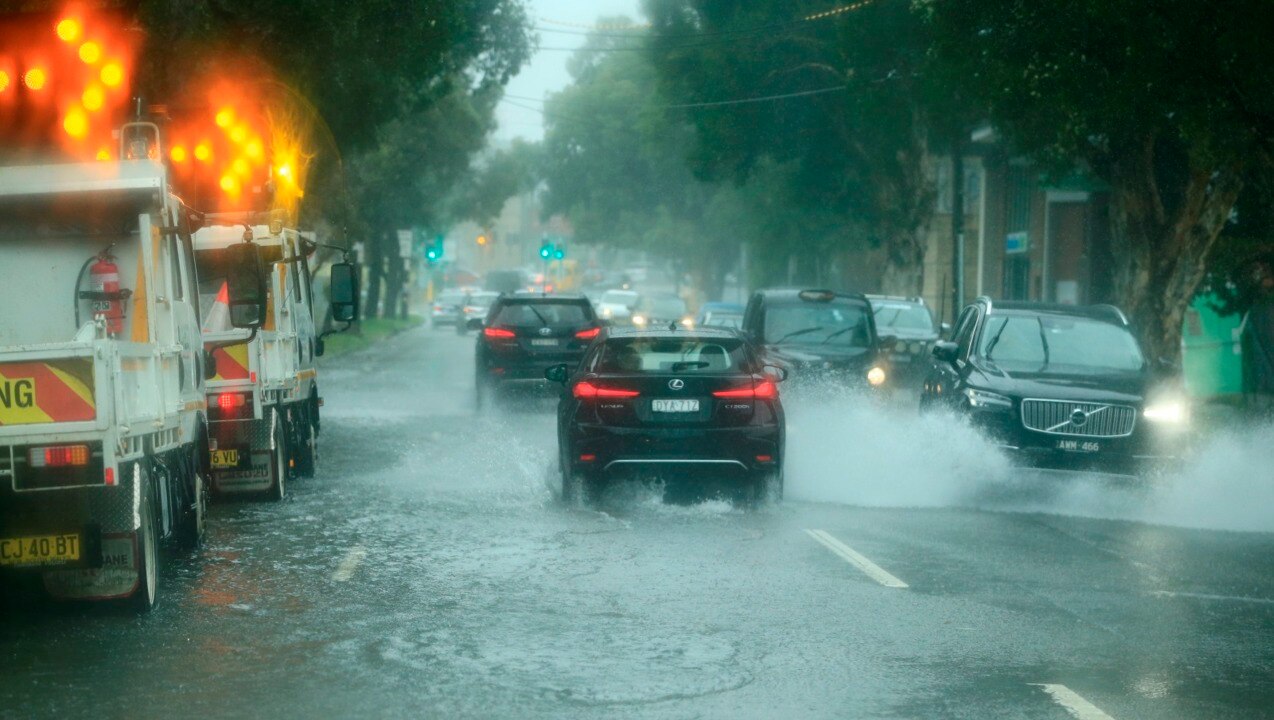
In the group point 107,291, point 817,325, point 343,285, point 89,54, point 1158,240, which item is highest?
point 89,54

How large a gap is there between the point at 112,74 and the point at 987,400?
8.38 meters

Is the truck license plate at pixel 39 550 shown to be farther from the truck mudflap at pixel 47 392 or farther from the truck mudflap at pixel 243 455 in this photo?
the truck mudflap at pixel 243 455

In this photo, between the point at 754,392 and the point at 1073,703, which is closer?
the point at 1073,703

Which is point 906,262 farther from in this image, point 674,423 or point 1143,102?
point 674,423

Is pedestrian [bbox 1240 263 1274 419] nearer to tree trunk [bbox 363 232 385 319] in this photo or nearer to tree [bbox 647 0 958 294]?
tree [bbox 647 0 958 294]

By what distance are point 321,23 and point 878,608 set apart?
50.0 ft

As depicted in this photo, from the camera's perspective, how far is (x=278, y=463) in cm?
1491

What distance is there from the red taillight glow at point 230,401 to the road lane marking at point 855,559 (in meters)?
4.84

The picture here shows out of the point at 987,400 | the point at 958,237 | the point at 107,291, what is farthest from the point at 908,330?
the point at 107,291

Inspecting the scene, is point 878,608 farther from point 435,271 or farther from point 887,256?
point 435,271

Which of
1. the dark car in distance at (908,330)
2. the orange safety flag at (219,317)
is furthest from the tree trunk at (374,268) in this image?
the orange safety flag at (219,317)

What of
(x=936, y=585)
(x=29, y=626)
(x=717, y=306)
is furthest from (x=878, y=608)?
(x=717, y=306)

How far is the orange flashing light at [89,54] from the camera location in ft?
33.8

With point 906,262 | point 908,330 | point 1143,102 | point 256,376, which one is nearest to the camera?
point 256,376
